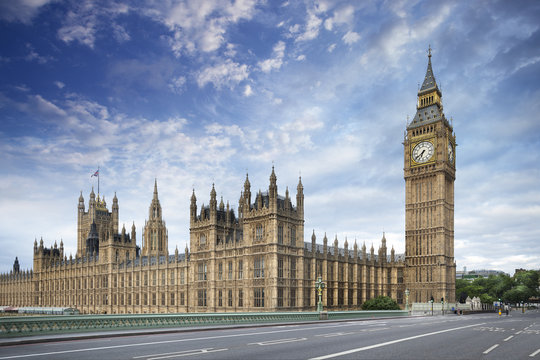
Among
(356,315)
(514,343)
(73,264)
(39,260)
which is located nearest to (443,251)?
(356,315)

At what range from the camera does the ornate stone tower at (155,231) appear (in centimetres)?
11700

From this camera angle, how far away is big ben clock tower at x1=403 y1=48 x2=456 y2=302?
83875mm

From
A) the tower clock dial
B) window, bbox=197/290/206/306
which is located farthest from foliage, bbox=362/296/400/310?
the tower clock dial

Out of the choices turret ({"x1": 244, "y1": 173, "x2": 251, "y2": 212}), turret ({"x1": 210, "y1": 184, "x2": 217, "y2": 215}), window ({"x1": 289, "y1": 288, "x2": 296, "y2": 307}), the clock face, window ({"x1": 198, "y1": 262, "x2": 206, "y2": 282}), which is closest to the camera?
window ({"x1": 289, "y1": 288, "x2": 296, "y2": 307})

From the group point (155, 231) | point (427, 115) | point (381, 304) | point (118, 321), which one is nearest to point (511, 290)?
point (427, 115)

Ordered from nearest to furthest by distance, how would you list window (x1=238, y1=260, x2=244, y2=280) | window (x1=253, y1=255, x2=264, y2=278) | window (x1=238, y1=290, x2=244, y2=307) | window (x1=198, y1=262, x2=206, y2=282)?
window (x1=253, y1=255, x2=264, y2=278), window (x1=238, y1=290, x2=244, y2=307), window (x1=238, y1=260, x2=244, y2=280), window (x1=198, y1=262, x2=206, y2=282)

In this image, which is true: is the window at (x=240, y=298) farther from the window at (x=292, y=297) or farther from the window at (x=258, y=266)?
the window at (x=292, y=297)

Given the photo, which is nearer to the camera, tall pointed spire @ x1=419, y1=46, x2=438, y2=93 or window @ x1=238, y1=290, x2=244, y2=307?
window @ x1=238, y1=290, x2=244, y2=307

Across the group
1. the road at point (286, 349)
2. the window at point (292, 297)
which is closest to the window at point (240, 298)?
the window at point (292, 297)

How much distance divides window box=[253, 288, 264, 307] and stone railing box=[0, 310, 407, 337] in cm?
1675

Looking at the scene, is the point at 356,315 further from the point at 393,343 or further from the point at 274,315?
the point at 393,343

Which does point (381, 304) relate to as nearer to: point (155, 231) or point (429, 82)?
point (429, 82)

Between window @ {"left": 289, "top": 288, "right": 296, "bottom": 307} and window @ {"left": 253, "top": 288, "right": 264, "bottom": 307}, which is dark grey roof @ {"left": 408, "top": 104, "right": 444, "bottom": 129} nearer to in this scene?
window @ {"left": 289, "top": 288, "right": 296, "bottom": 307}

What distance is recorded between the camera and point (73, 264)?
377ft
